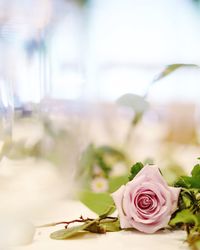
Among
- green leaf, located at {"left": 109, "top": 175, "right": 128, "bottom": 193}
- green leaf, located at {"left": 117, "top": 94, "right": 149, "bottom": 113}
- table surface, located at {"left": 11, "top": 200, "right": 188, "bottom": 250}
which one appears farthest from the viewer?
green leaf, located at {"left": 117, "top": 94, "right": 149, "bottom": 113}

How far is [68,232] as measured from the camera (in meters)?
0.47

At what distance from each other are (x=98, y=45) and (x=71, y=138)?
0.62 meters

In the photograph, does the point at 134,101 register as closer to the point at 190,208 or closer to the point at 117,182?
the point at 117,182

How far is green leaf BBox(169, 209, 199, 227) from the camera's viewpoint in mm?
452

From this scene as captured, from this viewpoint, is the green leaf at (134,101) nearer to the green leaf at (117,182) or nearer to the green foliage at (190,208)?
the green leaf at (117,182)

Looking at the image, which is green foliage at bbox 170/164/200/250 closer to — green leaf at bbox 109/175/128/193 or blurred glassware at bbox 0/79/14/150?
green leaf at bbox 109/175/128/193

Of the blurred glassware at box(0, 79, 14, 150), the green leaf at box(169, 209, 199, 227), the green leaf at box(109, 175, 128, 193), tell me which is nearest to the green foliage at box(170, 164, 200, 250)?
the green leaf at box(169, 209, 199, 227)

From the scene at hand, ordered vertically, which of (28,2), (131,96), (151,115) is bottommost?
(151,115)

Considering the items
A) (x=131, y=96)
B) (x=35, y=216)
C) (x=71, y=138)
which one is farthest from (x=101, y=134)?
(x=35, y=216)

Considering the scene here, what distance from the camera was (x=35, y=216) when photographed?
22.2 inches

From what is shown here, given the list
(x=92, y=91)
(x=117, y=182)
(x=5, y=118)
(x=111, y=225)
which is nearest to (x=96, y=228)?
(x=111, y=225)

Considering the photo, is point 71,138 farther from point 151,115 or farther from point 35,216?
point 151,115

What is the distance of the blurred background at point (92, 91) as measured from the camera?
0.81 metres

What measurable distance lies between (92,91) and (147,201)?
0.99 meters
